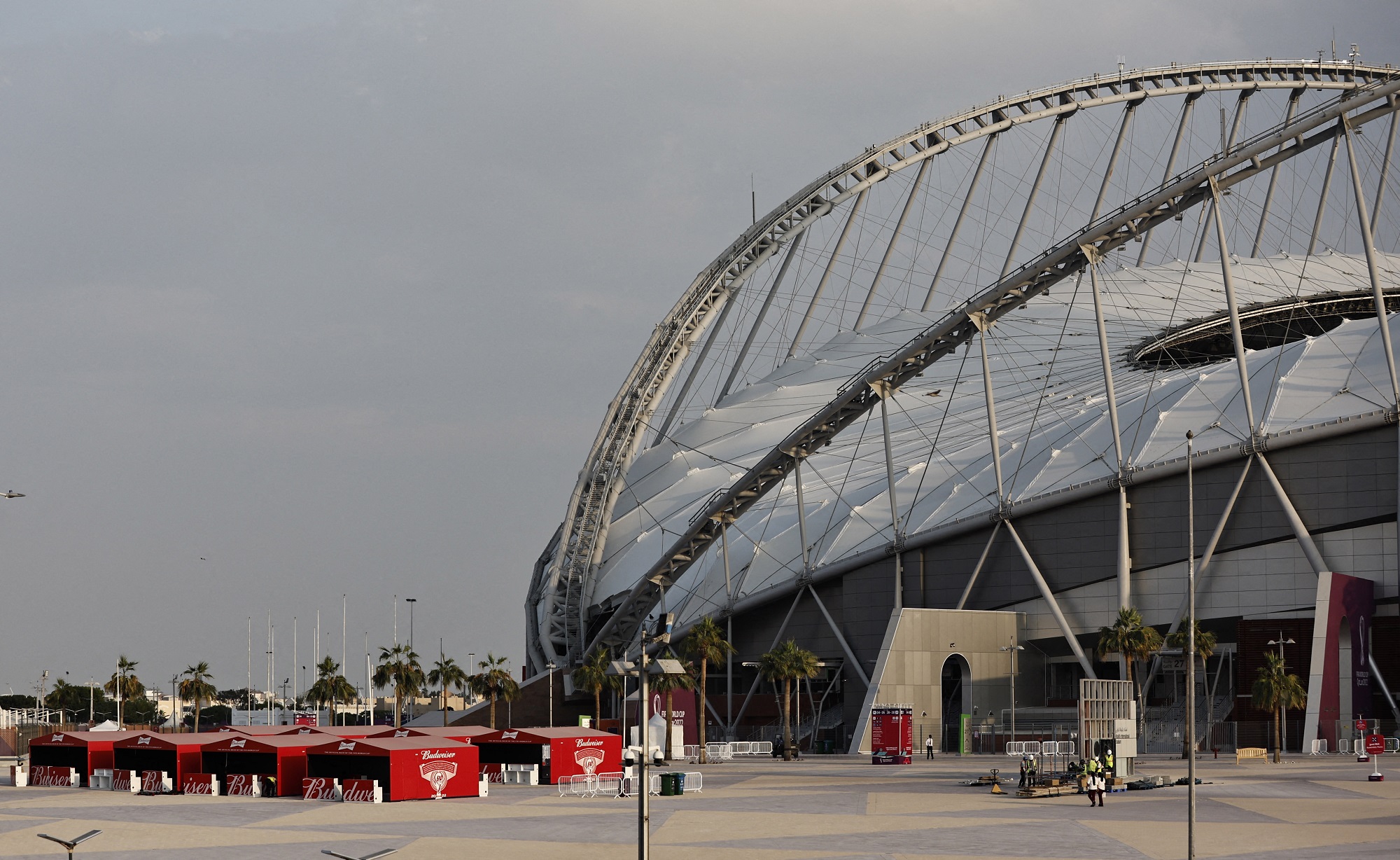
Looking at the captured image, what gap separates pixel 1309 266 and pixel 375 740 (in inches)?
3066

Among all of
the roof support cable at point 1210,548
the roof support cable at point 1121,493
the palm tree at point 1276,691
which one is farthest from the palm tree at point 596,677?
the palm tree at point 1276,691

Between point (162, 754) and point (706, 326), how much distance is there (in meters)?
48.6

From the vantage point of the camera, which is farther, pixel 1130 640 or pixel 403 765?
pixel 1130 640

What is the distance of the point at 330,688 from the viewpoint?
13738 centimetres

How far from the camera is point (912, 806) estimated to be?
46562mm

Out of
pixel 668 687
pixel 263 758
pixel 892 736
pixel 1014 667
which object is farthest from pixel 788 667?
pixel 263 758

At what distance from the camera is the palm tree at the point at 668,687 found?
7312 centimetres

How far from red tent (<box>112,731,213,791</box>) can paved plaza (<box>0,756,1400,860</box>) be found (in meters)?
2.19

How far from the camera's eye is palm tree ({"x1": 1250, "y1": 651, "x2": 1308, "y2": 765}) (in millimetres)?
68000

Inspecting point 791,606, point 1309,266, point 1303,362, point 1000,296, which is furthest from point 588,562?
point 1309,266

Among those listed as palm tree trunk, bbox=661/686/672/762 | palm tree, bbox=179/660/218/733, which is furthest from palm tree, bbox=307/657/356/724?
palm tree trunk, bbox=661/686/672/762

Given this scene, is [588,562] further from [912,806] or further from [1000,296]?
[912,806]

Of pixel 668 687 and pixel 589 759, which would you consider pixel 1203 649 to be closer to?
pixel 668 687

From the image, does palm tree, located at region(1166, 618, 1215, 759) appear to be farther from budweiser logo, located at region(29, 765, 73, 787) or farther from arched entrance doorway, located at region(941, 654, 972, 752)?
budweiser logo, located at region(29, 765, 73, 787)
